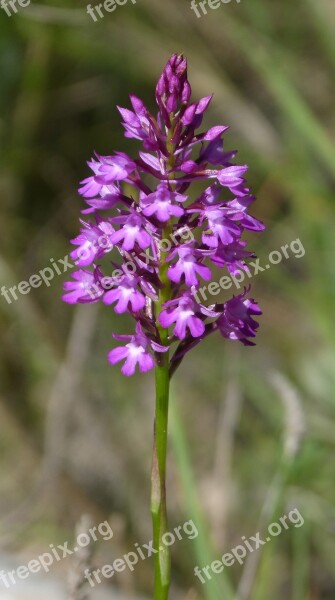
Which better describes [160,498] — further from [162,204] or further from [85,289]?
[162,204]

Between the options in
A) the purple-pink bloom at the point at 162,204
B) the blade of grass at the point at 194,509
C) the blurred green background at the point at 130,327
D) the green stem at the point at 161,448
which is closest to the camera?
the purple-pink bloom at the point at 162,204

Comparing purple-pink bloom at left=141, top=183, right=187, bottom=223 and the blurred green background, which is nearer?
purple-pink bloom at left=141, top=183, right=187, bottom=223

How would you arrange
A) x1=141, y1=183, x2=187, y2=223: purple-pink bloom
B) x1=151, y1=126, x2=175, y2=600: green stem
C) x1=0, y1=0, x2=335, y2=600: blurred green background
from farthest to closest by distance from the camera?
x1=0, y1=0, x2=335, y2=600: blurred green background < x1=151, y1=126, x2=175, y2=600: green stem < x1=141, y1=183, x2=187, y2=223: purple-pink bloom

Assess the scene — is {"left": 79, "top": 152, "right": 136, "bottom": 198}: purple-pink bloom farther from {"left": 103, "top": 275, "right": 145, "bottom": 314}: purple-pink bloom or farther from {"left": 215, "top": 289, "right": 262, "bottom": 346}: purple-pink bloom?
{"left": 215, "top": 289, "right": 262, "bottom": 346}: purple-pink bloom

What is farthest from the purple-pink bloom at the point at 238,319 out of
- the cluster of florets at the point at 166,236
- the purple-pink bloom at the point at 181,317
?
the purple-pink bloom at the point at 181,317

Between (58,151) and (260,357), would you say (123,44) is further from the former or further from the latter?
(260,357)

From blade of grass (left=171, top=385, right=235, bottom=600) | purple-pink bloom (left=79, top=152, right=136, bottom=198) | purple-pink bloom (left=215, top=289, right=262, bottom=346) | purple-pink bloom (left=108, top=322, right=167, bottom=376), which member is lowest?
blade of grass (left=171, top=385, right=235, bottom=600)

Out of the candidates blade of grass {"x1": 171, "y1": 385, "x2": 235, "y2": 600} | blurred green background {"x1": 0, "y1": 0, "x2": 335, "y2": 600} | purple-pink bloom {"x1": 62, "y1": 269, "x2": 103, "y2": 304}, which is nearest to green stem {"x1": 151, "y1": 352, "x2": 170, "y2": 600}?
purple-pink bloom {"x1": 62, "y1": 269, "x2": 103, "y2": 304}

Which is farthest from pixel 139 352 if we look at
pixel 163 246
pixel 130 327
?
pixel 130 327

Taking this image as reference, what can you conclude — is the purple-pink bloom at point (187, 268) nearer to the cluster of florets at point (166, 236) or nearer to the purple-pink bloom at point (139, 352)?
the cluster of florets at point (166, 236)

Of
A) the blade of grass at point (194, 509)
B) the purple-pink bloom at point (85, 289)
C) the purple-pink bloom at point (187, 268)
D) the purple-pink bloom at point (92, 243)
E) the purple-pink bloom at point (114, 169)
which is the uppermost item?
the purple-pink bloom at point (114, 169)
